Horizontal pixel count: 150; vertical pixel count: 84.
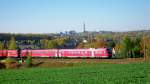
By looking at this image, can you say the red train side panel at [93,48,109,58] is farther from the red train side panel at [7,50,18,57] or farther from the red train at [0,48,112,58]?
the red train side panel at [7,50,18,57]

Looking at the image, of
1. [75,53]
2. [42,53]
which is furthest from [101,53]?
[42,53]

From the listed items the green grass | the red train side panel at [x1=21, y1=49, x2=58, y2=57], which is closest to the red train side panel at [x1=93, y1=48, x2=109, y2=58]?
the red train side panel at [x1=21, y1=49, x2=58, y2=57]

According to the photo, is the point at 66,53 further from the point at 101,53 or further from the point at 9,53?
the point at 9,53

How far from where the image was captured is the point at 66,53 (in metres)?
79.6

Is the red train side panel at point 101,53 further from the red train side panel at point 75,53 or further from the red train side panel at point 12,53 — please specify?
the red train side panel at point 12,53

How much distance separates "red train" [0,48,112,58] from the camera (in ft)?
237

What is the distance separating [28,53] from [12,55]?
7.83 m

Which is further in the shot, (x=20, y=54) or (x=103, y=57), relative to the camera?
(x=20, y=54)

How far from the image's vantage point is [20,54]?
9131 cm

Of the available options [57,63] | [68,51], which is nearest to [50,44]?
[68,51]

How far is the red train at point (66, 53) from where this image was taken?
72250mm

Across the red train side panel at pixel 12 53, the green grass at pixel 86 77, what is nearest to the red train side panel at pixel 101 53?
the red train side panel at pixel 12 53

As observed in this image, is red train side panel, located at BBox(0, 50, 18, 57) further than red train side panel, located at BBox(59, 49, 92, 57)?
Yes

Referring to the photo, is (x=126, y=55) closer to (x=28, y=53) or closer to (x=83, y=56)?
(x=83, y=56)
